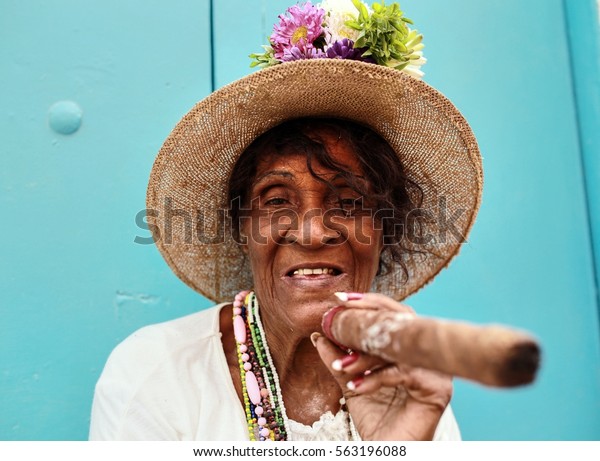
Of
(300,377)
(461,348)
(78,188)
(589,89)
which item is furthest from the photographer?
(589,89)

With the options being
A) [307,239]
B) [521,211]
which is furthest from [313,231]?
[521,211]

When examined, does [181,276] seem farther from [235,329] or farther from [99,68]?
[99,68]

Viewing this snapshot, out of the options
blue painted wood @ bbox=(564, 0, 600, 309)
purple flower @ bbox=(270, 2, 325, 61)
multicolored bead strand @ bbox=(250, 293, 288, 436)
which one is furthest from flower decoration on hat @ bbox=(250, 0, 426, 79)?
blue painted wood @ bbox=(564, 0, 600, 309)

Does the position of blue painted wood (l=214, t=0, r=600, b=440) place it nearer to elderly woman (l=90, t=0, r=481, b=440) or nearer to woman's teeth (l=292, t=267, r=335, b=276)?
elderly woman (l=90, t=0, r=481, b=440)

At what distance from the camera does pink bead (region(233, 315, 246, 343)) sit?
182 centimetres

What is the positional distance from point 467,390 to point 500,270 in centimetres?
46

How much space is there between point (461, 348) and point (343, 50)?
1.05 m

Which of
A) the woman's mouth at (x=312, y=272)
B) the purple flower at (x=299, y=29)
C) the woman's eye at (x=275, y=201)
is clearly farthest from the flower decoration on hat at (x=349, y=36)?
the woman's mouth at (x=312, y=272)

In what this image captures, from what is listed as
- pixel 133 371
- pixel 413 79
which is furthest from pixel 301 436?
pixel 413 79

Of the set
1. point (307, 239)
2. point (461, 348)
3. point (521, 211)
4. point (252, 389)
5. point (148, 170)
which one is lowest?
point (252, 389)

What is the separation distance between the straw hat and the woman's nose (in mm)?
313

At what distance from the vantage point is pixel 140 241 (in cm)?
212

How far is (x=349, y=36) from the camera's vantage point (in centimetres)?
167

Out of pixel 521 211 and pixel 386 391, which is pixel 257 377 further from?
pixel 521 211
